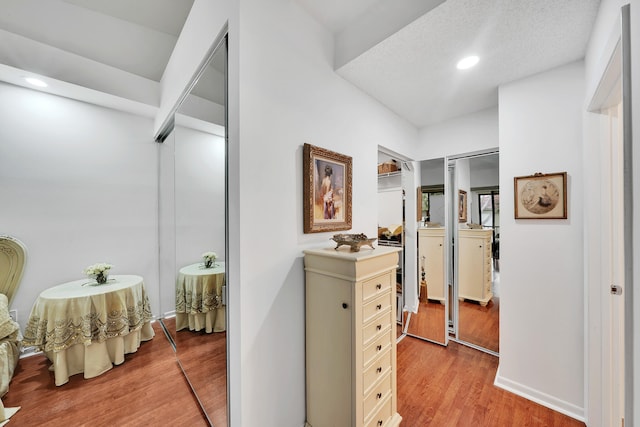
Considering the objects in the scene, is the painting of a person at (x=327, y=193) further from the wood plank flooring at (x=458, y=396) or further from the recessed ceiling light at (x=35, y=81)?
the recessed ceiling light at (x=35, y=81)

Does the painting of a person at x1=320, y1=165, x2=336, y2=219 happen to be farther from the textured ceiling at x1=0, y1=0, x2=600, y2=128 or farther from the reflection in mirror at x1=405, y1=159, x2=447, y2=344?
the reflection in mirror at x1=405, y1=159, x2=447, y2=344

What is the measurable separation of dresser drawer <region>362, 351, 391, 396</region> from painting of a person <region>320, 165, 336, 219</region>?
1.00 metres

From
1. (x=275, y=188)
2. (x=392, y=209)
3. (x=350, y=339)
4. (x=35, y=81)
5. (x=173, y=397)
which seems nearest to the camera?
(x=350, y=339)

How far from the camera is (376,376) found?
1.39 metres

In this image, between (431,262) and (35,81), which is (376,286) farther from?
(35,81)

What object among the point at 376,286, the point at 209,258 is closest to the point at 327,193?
the point at 376,286

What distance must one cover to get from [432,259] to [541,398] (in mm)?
1362

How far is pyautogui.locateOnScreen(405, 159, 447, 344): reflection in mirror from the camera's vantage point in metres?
2.64

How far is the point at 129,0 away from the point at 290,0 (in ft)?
6.93

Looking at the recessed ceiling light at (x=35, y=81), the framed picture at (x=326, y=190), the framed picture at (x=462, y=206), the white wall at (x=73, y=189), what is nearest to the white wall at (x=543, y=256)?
the framed picture at (x=462, y=206)

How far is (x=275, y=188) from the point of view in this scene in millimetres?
1358

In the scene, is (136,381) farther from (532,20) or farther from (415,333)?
(532,20)

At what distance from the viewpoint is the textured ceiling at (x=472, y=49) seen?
127cm

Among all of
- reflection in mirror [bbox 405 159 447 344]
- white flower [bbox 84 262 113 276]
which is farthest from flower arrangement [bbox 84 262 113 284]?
reflection in mirror [bbox 405 159 447 344]
